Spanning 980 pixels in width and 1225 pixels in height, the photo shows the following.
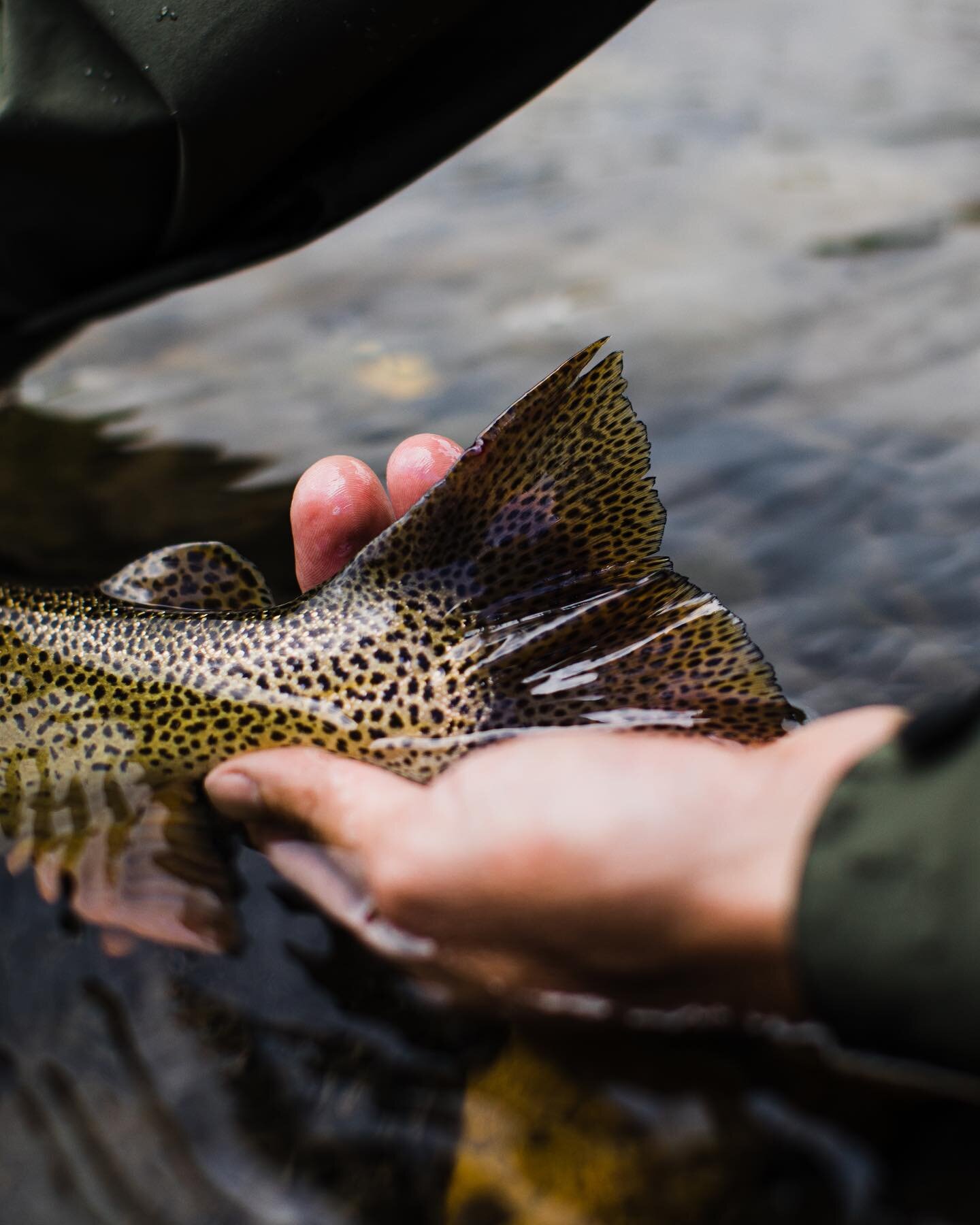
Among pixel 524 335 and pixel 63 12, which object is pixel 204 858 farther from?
pixel 524 335

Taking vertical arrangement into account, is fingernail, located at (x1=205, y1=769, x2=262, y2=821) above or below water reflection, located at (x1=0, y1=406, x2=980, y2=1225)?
above

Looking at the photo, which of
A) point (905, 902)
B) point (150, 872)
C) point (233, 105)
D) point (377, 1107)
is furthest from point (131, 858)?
point (233, 105)

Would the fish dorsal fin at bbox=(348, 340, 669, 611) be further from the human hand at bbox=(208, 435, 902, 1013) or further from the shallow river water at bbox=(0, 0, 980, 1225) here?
the shallow river water at bbox=(0, 0, 980, 1225)

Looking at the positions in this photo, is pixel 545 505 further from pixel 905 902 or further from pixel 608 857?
pixel 905 902

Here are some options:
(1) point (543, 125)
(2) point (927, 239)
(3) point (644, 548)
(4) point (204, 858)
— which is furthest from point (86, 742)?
(1) point (543, 125)

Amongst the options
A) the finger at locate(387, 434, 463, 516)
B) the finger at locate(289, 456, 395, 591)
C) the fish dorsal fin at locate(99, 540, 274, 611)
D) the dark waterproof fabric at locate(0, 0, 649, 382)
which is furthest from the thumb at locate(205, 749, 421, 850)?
the dark waterproof fabric at locate(0, 0, 649, 382)
